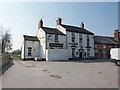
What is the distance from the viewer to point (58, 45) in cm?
2808

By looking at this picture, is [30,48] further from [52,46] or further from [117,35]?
[117,35]

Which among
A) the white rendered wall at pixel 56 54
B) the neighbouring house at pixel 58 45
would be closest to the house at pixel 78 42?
the neighbouring house at pixel 58 45

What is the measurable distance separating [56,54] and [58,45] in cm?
279

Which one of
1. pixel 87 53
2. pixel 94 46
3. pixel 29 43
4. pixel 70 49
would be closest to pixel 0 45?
pixel 29 43

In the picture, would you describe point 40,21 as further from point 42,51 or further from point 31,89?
point 31,89

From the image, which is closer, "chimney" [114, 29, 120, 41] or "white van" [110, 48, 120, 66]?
"white van" [110, 48, 120, 66]

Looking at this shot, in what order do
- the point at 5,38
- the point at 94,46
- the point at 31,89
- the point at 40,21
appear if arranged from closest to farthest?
the point at 31,89 < the point at 40,21 < the point at 94,46 < the point at 5,38

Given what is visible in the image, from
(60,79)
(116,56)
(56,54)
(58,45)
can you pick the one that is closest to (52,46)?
(58,45)

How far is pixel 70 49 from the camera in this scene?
29.1 meters

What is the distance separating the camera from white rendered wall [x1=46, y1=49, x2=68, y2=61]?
84.1 ft

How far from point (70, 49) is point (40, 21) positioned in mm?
11813

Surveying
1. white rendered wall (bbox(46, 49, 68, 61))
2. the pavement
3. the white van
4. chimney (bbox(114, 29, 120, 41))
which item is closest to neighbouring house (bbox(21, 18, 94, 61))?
white rendered wall (bbox(46, 49, 68, 61))

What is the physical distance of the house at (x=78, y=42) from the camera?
1160 inches

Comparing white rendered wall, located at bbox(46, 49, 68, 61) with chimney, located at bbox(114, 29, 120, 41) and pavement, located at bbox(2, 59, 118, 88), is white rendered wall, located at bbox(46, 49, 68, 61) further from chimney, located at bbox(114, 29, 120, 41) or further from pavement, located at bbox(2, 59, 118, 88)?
chimney, located at bbox(114, 29, 120, 41)
